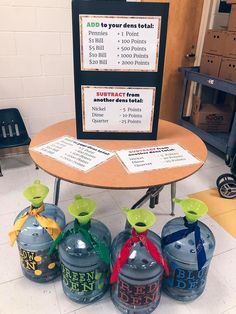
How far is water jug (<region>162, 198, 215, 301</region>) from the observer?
1190 millimetres

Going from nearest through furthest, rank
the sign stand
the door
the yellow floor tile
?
the sign stand < the yellow floor tile < the door

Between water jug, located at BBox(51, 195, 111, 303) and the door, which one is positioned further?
the door

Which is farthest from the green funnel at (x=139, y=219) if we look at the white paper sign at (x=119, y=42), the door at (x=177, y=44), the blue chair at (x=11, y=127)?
the door at (x=177, y=44)

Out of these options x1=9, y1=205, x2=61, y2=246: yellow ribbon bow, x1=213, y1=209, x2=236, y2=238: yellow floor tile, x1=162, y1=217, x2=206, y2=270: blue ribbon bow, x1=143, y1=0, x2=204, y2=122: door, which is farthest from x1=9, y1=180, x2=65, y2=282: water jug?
x1=143, y1=0, x2=204, y2=122: door

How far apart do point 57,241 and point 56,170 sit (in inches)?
14.0

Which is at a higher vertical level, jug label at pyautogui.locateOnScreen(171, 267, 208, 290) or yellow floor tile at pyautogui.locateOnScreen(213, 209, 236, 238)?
jug label at pyautogui.locateOnScreen(171, 267, 208, 290)

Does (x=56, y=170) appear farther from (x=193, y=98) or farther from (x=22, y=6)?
(x=193, y=98)

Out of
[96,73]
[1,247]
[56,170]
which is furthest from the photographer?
[1,247]

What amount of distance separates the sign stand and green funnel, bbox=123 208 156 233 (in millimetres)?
399

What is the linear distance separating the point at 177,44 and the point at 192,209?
2.28m

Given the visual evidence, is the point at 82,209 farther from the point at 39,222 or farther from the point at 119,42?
the point at 119,42

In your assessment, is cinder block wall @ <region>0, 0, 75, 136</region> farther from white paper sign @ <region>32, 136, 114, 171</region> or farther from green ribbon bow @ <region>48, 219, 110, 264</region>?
green ribbon bow @ <region>48, 219, 110, 264</region>

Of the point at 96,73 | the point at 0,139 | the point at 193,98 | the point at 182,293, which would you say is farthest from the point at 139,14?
the point at 193,98

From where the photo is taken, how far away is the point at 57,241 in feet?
4.01
